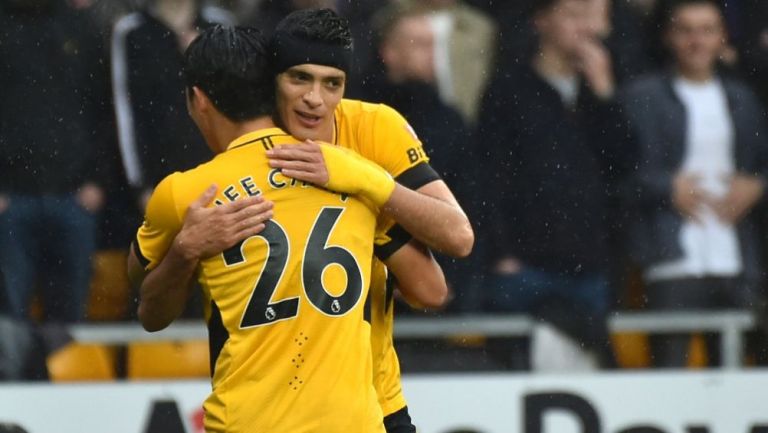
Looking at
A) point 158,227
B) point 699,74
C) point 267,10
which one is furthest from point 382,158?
point 699,74

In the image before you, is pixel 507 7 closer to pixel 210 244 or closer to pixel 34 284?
pixel 34 284

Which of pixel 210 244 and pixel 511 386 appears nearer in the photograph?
pixel 210 244

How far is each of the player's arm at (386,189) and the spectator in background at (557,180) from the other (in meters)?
2.26

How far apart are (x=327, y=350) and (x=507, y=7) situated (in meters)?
2.97

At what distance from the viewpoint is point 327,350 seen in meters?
3.31

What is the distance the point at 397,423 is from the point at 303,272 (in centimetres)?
66

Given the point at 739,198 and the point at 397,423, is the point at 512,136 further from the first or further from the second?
the point at 397,423

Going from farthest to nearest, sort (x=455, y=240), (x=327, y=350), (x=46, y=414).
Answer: (x=46, y=414)
(x=455, y=240)
(x=327, y=350)

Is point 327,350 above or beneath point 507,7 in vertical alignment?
beneath

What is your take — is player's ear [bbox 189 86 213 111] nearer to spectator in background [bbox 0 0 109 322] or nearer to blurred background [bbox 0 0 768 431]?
blurred background [bbox 0 0 768 431]

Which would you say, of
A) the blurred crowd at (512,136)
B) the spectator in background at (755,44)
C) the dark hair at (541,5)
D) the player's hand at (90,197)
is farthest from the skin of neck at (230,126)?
the spectator in background at (755,44)

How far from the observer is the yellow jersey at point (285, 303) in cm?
331

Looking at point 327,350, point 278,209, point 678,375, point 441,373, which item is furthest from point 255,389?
point 678,375

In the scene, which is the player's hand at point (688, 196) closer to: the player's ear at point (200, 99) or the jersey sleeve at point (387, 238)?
Result: the jersey sleeve at point (387, 238)
